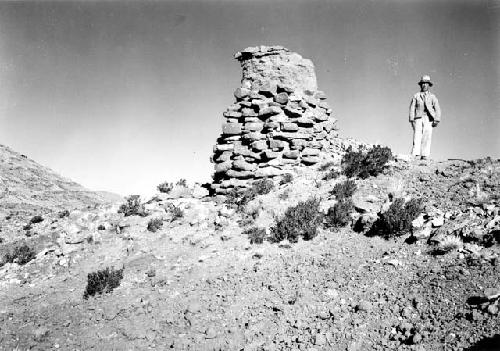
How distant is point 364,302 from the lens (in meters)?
6.24

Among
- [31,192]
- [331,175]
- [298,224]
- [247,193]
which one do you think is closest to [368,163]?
[331,175]

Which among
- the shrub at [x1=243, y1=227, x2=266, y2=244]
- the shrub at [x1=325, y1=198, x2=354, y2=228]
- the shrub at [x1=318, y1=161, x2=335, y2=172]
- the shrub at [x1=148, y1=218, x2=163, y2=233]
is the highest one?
the shrub at [x1=318, y1=161, x2=335, y2=172]

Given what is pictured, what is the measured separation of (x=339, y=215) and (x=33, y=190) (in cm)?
3932

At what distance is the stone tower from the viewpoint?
43.6ft

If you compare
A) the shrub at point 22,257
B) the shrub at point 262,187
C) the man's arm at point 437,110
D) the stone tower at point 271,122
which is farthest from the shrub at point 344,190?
the shrub at point 22,257

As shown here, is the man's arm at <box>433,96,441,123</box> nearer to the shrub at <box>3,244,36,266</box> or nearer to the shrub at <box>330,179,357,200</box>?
the shrub at <box>330,179,357,200</box>

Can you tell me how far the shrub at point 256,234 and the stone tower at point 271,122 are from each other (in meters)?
3.49

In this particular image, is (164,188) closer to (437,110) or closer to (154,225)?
(154,225)

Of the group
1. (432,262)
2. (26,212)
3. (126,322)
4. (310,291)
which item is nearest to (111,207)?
(126,322)

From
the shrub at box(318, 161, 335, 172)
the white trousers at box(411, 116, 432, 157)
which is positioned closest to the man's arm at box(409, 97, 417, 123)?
the white trousers at box(411, 116, 432, 157)

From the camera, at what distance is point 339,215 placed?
9141 mm

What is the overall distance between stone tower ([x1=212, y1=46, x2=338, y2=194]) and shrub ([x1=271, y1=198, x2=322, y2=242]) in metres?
3.56

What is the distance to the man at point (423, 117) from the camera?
11.7m

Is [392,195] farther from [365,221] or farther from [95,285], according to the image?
[95,285]
